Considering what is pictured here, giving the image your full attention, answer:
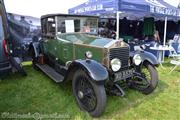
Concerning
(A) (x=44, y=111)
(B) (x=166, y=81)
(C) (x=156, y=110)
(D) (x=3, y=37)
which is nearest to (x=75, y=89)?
(A) (x=44, y=111)

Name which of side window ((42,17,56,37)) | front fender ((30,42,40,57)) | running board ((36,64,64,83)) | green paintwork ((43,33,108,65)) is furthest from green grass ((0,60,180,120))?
side window ((42,17,56,37))

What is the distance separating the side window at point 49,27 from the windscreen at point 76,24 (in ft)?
0.59

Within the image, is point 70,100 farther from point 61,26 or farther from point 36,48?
point 36,48

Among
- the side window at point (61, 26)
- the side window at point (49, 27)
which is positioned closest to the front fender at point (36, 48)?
the side window at point (49, 27)

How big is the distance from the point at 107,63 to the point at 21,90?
213 cm

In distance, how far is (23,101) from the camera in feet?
11.9

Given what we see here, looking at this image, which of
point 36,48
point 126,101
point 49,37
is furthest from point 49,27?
point 126,101

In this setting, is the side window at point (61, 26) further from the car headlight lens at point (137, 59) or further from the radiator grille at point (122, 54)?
the car headlight lens at point (137, 59)

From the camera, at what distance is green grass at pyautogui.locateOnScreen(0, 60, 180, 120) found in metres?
3.17

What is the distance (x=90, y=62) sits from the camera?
3.08 metres

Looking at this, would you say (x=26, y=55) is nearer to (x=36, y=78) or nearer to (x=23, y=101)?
(x=36, y=78)

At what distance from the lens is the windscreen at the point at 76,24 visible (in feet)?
14.0

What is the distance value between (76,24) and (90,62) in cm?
169

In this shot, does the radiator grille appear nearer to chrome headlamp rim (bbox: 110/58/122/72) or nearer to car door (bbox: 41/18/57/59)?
chrome headlamp rim (bbox: 110/58/122/72)
